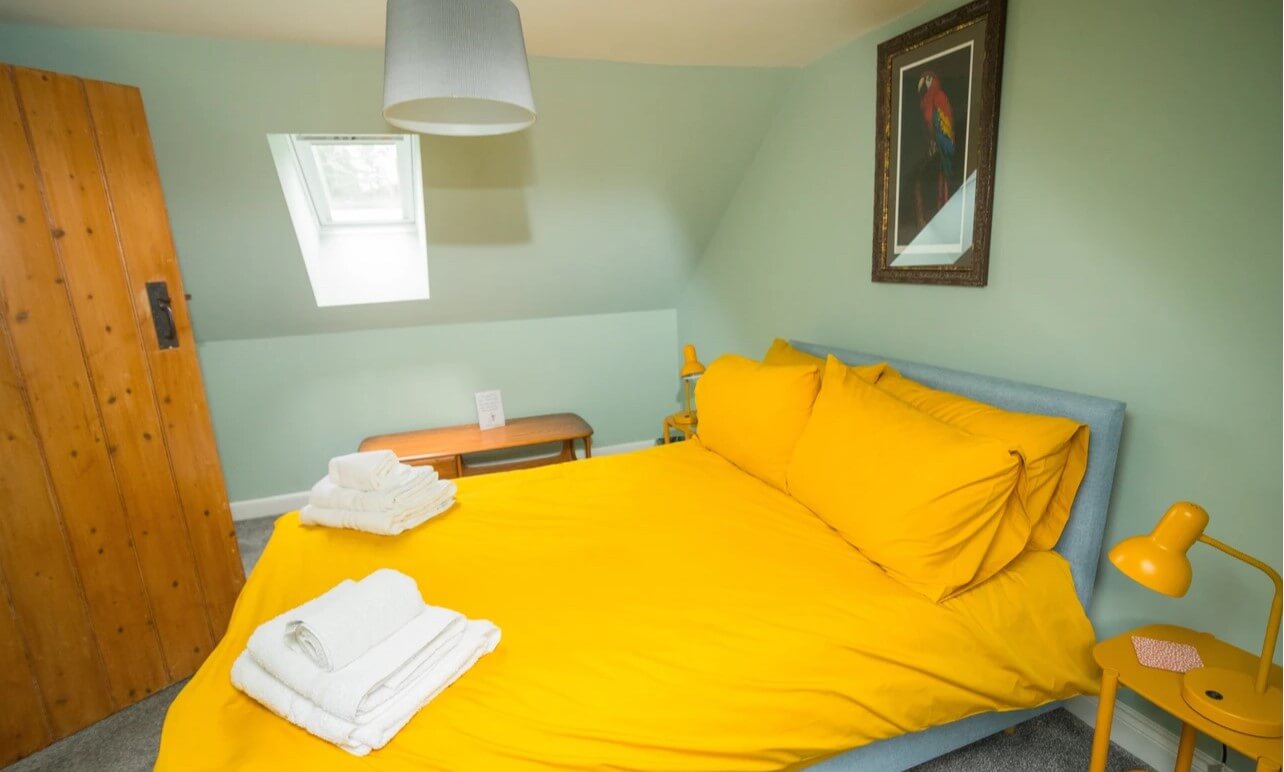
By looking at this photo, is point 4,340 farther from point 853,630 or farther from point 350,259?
point 853,630

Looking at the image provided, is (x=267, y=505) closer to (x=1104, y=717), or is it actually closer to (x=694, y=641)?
(x=694, y=641)

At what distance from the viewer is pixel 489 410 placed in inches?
143

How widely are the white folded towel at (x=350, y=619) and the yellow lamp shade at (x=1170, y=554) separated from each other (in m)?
1.38

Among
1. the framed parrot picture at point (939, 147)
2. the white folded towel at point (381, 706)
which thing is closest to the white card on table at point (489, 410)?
the framed parrot picture at point (939, 147)

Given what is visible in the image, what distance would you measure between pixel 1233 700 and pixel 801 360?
150 cm

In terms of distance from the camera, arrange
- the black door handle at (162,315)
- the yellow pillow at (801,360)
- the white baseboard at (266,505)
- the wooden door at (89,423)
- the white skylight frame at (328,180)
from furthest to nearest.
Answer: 1. the white baseboard at (266,505)
2. the white skylight frame at (328,180)
3. the yellow pillow at (801,360)
4. the black door handle at (162,315)
5. the wooden door at (89,423)

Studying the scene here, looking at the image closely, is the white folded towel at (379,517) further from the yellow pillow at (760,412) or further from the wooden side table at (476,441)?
the wooden side table at (476,441)

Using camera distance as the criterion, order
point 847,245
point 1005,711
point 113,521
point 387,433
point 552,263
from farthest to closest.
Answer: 1. point 387,433
2. point 552,263
3. point 847,245
4. point 113,521
5. point 1005,711

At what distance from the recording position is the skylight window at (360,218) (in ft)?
9.75

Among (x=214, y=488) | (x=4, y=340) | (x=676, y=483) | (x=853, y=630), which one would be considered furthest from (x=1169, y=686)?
(x=4, y=340)

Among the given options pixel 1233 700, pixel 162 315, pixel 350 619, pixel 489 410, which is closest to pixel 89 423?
pixel 162 315

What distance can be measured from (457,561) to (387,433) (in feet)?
7.10

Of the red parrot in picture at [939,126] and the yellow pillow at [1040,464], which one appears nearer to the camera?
the yellow pillow at [1040,464]

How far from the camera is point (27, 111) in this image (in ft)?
5.68
